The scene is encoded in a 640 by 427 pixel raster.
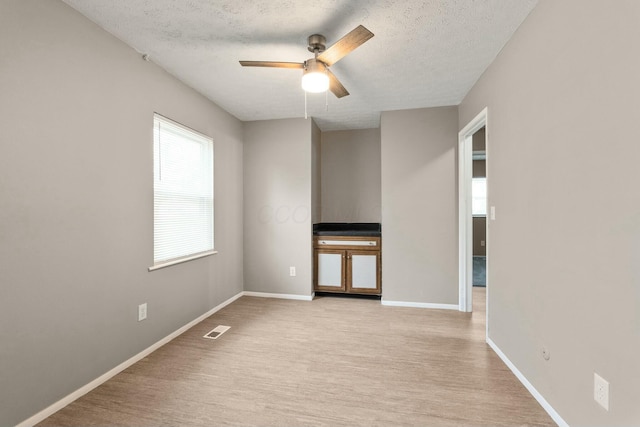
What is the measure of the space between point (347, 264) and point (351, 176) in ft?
4.79

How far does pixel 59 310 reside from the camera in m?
1.81

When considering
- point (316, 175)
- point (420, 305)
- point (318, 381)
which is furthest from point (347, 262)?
point (318, 381)

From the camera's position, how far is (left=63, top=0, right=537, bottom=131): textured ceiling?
1.89m

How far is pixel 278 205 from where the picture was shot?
415cm

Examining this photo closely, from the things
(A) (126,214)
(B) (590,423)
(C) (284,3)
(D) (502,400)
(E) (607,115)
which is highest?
(C) (284,3)

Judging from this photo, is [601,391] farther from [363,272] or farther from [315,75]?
[363,272]

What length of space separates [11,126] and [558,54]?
3.04m

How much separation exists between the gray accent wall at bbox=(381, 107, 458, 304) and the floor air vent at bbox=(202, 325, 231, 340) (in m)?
2.00

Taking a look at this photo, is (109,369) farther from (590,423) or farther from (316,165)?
(316,165)

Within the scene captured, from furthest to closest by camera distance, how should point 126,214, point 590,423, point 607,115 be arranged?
point 126,214, point 590,423, point 607,115

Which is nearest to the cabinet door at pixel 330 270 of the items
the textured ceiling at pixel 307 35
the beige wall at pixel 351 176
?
the beige wall at pixel 351 176

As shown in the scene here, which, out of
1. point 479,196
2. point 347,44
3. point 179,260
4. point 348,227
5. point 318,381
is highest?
point 347,44

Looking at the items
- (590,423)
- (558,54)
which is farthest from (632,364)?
(558,54)

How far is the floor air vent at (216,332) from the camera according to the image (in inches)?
112
